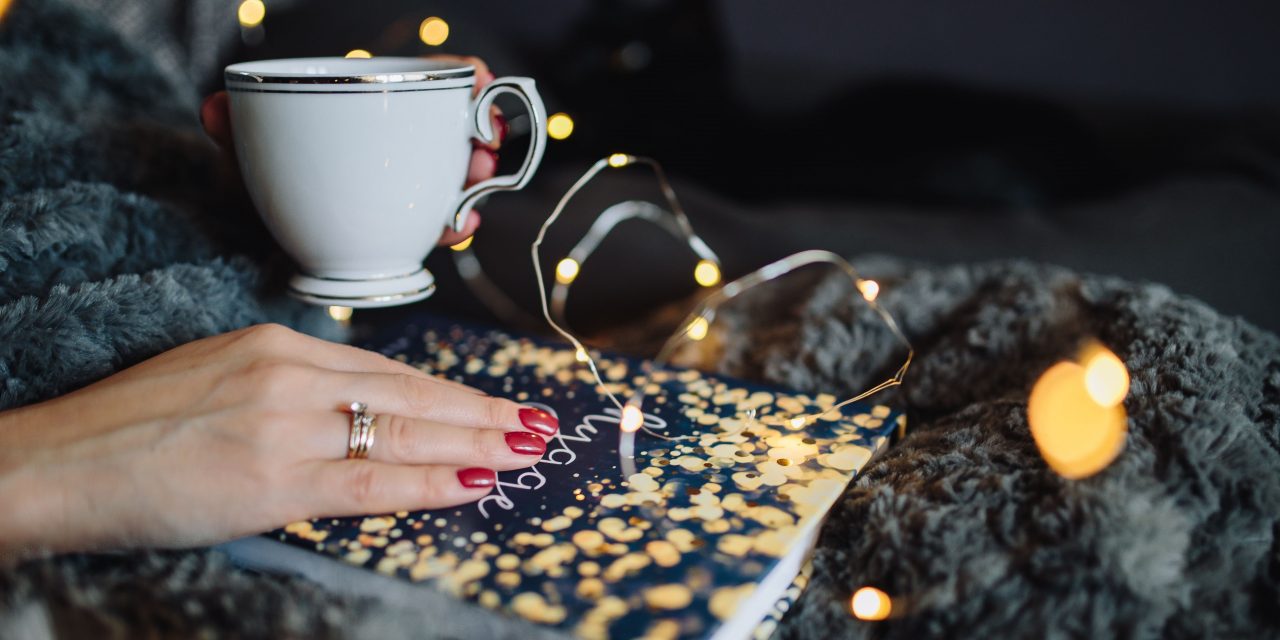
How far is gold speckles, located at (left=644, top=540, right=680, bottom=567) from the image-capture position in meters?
0.37

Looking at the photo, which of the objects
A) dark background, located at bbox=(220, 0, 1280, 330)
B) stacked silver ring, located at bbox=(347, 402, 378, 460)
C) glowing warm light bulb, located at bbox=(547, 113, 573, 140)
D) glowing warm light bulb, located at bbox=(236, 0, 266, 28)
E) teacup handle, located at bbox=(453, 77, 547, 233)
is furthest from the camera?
glowing warm light bulb, located at bbox=(236, 0, 266, 28)

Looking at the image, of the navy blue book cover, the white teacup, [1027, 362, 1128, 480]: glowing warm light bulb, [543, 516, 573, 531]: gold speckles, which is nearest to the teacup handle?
the white teacup

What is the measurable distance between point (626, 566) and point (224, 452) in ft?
0.68

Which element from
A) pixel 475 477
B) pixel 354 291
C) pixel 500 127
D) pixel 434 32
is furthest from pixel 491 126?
pixel 434 32

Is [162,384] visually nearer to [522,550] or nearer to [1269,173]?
[522,550]

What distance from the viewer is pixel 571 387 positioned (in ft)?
1.86

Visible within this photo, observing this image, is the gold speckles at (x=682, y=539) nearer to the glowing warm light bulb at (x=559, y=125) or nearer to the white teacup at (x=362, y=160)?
the white teacup at (x=362, y=160)

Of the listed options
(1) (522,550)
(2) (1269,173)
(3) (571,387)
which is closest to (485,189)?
(3) (571,387)

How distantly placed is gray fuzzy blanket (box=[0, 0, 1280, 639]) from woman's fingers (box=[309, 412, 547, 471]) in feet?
0.26

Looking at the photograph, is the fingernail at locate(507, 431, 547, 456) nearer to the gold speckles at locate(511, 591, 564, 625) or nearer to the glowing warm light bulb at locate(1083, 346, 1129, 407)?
the gold speckles at locate(511, 591, 564, 625)

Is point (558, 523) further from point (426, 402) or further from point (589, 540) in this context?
point (426, 402)

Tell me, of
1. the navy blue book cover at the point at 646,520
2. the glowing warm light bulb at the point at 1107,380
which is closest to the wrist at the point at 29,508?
the navy blue book cover at the point at 646,520

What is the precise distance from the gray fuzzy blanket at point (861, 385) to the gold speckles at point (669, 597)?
6 centimetres

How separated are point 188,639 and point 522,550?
142 millimetres
